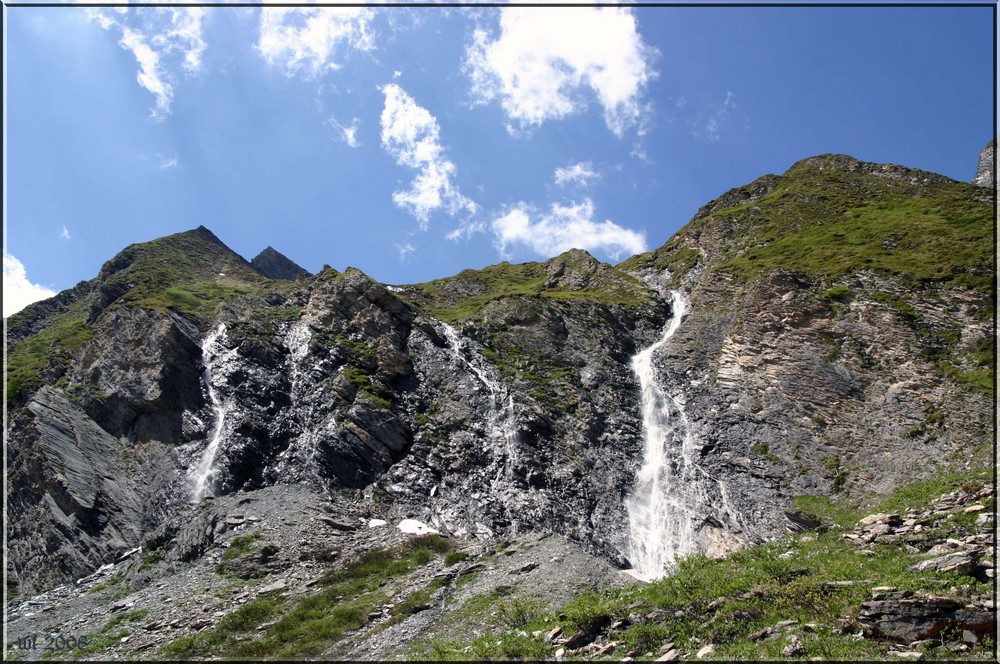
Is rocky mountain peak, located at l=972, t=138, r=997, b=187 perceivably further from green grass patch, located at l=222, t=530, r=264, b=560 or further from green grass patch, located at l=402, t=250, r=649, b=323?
green grass patch, located at l=222, t=530, r=264, b=560

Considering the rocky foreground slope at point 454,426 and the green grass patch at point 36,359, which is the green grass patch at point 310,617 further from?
the green grass patch at point 36,359

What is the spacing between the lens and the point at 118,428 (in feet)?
191

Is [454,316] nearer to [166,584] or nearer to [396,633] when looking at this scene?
[166,584]

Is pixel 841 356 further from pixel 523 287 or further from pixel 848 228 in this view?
pixel 523 287

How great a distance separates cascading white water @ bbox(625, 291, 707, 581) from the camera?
4156cm

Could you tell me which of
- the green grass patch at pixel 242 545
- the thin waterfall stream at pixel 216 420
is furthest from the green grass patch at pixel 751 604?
the thin waterfall stream at pixel 216 420

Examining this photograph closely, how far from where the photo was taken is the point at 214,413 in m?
58.9

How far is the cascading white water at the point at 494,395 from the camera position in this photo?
52406 millimetres

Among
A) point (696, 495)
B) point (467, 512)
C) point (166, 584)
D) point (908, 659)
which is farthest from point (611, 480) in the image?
point (908, 659)

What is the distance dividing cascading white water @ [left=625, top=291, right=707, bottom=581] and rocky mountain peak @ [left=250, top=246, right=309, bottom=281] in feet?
459

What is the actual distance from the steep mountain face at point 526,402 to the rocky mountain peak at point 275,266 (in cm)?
9351

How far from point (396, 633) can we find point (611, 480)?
82.2ft

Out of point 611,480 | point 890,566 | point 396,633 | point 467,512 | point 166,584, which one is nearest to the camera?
point 890,566

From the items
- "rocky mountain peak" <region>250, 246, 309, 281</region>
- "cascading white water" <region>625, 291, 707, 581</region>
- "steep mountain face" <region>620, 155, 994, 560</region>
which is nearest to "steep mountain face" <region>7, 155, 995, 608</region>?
"steep mountain face" <region>620, 155, 994, 560</region>
